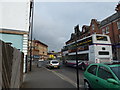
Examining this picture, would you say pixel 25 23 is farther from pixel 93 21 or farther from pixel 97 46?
pixel 93 21

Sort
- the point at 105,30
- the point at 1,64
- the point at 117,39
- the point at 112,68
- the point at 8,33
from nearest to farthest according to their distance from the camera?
the point at 1,64 → the point at 112,68 → the point at 8,33 → the point at 117,39 → the point at 105,30

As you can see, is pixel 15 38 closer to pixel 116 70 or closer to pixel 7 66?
pixel 7 66

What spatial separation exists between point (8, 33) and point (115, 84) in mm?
11219

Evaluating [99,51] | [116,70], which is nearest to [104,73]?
[116,70]

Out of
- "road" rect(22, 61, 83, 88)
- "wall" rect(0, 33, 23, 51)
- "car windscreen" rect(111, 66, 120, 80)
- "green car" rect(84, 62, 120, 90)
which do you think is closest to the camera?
"green car" rect(84, 62, 120, 90)

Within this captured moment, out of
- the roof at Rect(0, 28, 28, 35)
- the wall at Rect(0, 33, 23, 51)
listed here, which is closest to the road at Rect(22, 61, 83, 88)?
the wall at Rect(0, 33, 23, 51)

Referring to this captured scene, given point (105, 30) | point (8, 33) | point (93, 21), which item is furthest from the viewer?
point (93, 21)

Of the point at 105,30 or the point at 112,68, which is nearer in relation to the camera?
the point at 112,68

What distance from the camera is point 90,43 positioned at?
41.8 ft

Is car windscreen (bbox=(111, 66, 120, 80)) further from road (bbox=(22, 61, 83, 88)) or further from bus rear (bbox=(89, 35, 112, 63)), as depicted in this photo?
bus rear (bbox=(89, 35, 112, 63))

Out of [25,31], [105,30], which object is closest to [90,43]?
A: [25,31]

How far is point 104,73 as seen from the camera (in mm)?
3836

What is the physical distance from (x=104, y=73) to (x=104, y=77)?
0.17 metres

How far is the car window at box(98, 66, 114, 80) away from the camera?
360 centimetres
